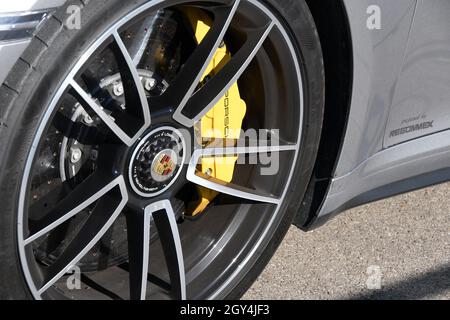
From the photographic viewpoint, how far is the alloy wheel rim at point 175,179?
194 cm

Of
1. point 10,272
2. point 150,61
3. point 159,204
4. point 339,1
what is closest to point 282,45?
point 339,1

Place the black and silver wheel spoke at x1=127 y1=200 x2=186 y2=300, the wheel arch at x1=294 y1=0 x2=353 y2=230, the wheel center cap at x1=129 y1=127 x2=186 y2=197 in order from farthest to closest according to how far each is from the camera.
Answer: the wheel arch at x1=294 y1=0 x2=353 y2=230 → the black and silver wheel spoke at x1=127 y1=200 x2=186 y2=300 → the wheel center cap at x1=129 y1=127 x2=186 y2=197

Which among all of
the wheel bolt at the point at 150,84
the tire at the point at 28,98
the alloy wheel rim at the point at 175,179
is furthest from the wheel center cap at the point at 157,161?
the tire at the point at 28,98

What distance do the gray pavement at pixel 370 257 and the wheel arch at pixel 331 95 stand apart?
0.62ft

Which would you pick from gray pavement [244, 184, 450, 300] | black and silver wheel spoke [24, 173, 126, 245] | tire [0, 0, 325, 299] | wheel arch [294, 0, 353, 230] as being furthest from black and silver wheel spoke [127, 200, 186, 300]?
wheel arch [294, 0, 353, 230]

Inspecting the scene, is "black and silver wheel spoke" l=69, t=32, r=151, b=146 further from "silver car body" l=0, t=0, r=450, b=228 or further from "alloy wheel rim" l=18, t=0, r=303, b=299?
"silver car body" l=0, t=0, r=450, b=228

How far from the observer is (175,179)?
7.54ft

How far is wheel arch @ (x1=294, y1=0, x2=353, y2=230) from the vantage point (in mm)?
2398

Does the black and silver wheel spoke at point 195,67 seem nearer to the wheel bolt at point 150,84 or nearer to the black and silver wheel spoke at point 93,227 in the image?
the wheel bolt at point 150,84

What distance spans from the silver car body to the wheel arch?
0.02 meters

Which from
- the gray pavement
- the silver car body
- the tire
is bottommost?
the gray pavement

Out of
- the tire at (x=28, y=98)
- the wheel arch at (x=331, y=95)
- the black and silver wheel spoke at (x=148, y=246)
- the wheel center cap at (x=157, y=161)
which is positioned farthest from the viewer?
the wheel arch at (x=331, y=95)
